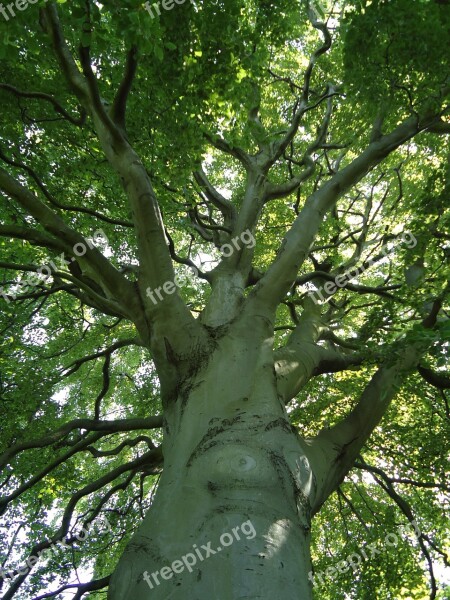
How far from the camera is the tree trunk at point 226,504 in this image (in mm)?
1838

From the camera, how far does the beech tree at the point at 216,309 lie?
226 centimetres

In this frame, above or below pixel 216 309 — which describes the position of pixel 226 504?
below

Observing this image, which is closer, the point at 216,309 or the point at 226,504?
the point at 226,504

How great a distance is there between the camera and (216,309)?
433 centimetres

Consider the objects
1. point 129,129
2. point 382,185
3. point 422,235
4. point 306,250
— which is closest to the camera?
point 306,250

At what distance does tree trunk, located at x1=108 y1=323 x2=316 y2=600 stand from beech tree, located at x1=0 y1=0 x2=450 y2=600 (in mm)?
11

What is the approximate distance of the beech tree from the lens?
226cm

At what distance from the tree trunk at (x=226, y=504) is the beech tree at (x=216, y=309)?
0.01 metres

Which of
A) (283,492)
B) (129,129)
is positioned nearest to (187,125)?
(129,129)

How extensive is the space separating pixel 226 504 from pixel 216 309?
7.87ft

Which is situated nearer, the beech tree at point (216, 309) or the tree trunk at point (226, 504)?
the tree trunk at point (226, 504)

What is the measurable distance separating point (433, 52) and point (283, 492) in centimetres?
400

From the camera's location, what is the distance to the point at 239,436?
8.31 ft

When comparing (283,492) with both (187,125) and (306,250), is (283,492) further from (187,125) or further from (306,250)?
(187,125)
